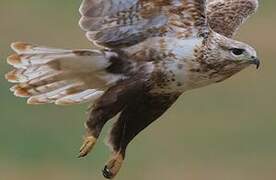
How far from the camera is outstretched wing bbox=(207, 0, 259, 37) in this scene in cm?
1549

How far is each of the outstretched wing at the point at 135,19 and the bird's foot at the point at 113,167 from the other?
803 millimetres

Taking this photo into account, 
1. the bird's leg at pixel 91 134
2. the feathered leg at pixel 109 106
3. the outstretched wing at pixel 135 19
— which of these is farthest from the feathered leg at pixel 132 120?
the outstretched wing at pixel 135 19

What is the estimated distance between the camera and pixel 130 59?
14.5m

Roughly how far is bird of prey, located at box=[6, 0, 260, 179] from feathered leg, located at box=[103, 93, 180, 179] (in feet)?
0.17

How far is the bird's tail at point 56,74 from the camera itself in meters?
14.5

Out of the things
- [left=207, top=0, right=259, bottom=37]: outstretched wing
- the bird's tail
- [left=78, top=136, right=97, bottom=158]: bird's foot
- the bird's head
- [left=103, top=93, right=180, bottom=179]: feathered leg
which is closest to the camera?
[left=78, top=136, right=97, bottom=158]: bird's foot

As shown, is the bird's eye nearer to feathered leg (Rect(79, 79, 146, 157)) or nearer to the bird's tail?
feathered leg (Rect(79, 79, 146, 157))

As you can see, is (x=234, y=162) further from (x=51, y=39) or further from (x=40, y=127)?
(x=51, y=39)

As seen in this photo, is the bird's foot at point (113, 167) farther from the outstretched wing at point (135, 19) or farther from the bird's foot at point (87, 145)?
the outstretched wing at point (135, 19)

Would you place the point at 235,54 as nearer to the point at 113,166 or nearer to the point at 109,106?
the point at 109,106

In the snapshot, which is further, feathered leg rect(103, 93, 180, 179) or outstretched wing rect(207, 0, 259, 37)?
outstretched wing rect(207, 0, 259, 37)

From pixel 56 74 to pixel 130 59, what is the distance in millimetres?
461

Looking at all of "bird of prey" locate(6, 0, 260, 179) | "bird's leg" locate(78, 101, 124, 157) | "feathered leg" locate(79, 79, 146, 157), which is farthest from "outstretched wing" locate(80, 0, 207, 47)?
"bird's leg" locate(78, 101, 124, 157)

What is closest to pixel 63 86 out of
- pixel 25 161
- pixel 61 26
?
pixel 25 161
